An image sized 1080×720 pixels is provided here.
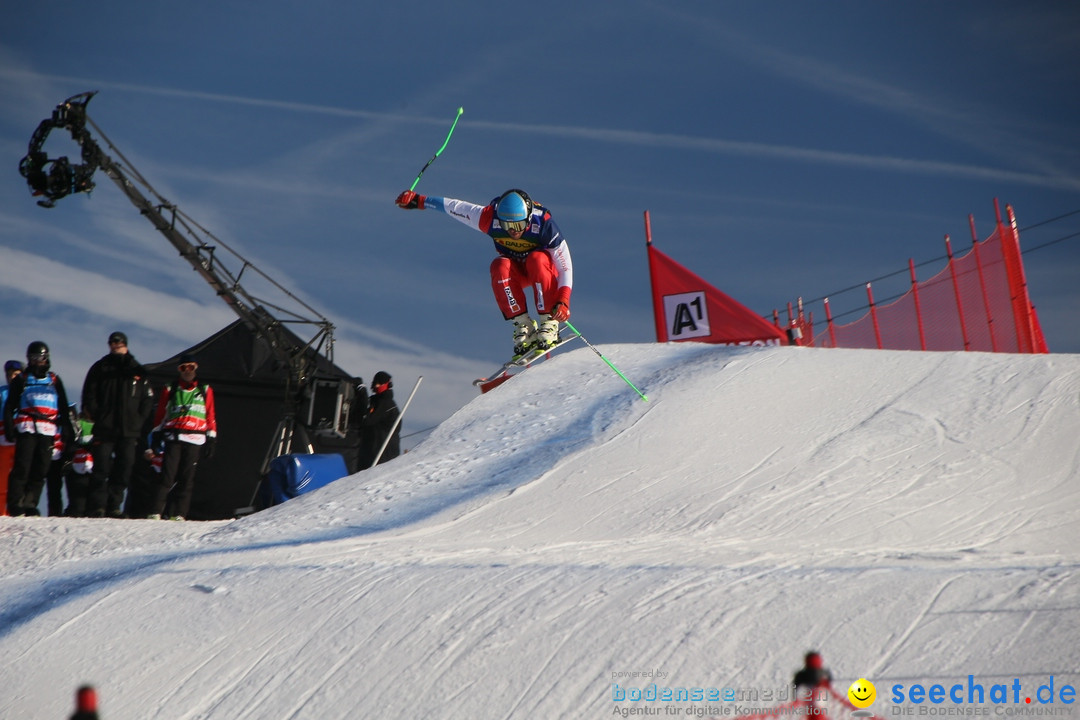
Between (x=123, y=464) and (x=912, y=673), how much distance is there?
5918 millimetres

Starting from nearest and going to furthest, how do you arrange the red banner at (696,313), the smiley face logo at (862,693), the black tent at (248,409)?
1. the smiley face logo at (862,693)
2. the red banner at (696,313)
3. the black tent at (248,409)

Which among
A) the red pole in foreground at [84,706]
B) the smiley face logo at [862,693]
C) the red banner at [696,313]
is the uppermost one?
the red banner at [696,313]

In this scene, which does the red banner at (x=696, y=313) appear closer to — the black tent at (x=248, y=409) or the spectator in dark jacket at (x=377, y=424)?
the spectator in dark jacket at (x=377, y=424)

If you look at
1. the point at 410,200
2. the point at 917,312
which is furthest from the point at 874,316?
the point at 410,200

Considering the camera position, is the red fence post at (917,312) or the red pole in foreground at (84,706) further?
the red fence post at (917,312)

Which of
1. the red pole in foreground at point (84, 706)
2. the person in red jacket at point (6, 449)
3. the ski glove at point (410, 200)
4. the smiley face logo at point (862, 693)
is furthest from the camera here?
the ski glove at point (410, 200)

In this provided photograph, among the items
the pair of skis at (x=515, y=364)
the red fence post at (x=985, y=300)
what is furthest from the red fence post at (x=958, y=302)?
the pair of skis at (x=515, y=364)

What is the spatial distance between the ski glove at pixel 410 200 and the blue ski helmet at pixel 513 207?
852 mm

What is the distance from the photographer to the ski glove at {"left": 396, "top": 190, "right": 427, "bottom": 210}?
26.8 feet

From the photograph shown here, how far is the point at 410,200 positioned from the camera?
26.7 ft

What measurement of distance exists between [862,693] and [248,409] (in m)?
8.85

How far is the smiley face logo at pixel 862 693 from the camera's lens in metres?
2.70

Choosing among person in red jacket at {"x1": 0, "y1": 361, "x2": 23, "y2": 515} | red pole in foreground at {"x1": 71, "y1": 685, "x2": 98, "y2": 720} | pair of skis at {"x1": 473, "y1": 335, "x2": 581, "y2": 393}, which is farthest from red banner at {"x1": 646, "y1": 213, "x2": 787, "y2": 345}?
red pole in foreground at {"x1": 71, "y1": 685, "x2": 98, "y2": 720}

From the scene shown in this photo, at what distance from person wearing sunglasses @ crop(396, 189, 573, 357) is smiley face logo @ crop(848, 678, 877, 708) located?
5.35 m
